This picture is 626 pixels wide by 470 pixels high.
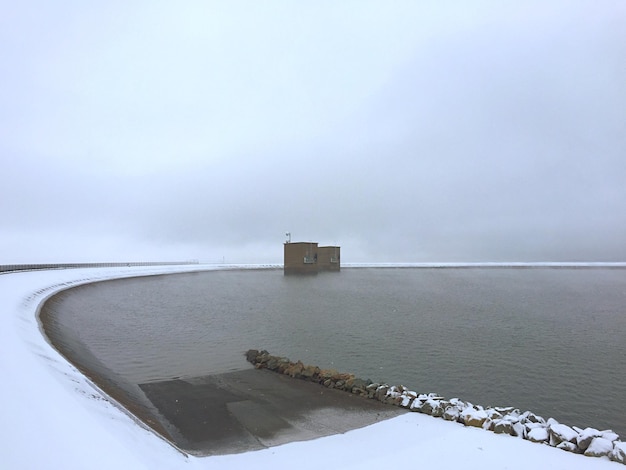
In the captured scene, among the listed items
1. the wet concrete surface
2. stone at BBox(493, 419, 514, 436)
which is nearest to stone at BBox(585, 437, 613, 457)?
stone at BBox(493, 419, 514, 436)

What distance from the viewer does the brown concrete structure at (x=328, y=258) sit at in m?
99.9

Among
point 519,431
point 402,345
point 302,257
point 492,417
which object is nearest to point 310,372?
point 492,417

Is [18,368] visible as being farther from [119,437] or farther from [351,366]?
[351,366]

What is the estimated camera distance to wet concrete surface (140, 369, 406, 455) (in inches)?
284

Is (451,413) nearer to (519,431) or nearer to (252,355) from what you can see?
(519,431)

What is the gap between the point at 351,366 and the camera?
1366cm

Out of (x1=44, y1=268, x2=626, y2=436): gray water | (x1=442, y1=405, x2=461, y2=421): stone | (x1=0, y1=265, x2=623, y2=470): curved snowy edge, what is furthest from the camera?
(x1=44, y1=268, x2=626, y2=436): gray water

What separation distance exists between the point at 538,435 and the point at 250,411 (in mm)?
5915

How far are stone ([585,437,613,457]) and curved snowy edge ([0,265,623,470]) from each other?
306 mm

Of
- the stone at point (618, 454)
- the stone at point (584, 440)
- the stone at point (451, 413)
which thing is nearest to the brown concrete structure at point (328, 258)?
the stone at point (451, 413)

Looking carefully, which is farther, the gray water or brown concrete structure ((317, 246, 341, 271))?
brown concrete structure ((317, 246, 341, 271))

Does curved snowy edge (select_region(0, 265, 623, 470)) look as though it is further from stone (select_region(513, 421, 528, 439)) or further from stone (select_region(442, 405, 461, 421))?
stone (select_region(513, 421, 528, 439))

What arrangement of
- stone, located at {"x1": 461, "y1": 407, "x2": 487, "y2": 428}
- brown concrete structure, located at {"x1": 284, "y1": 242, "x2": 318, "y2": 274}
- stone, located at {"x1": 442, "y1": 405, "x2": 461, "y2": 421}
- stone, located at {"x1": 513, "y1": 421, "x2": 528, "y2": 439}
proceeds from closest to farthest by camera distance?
stone, located at {"x1": 513, "y1": 421, "x2": 528, "y2": 439}, stone, located at {"x1": 461, "y1": 407, "x2": 487, "y2": 428}, stone, located at {"x1": 442, "y1": 405, "x2": 461, "y2": 421}, brown concrete structure, located at {"x1": 284, "y1": 242, "x2": 318, "y2": 274}

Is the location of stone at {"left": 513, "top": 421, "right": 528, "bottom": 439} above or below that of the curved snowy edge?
below
